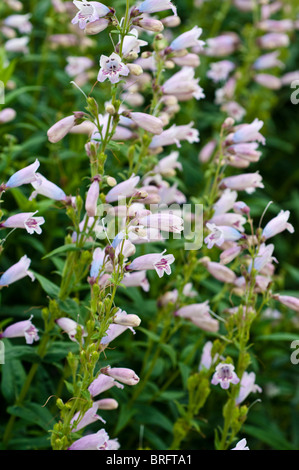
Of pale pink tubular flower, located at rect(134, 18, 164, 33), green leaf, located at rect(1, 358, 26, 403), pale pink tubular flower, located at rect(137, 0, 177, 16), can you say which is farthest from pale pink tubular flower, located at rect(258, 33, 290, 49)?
green leaf, located at rect(1, 358, 26, 403)

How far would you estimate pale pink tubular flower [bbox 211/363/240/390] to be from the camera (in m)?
3.10

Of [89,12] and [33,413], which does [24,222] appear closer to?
[89,12]

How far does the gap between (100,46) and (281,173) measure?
2.44m

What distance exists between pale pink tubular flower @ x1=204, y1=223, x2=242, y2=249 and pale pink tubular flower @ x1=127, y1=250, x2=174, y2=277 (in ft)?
1.51

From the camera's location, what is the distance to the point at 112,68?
2.82 metres

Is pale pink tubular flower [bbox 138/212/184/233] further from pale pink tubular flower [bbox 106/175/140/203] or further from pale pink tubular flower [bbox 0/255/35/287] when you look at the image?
pale pink tubular flower [bbox 0/255/35/287]

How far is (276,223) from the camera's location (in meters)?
3.24

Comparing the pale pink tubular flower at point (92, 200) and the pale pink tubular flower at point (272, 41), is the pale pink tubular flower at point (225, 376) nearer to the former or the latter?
the pale pink tubular flower at point (92, 200)

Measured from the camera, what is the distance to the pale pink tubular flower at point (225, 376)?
10.2 ft

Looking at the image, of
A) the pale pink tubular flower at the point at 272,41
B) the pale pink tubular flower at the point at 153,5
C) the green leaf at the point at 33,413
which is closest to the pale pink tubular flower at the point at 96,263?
the green leaf at the point at 33,413

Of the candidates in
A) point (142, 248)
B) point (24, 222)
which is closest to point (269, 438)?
point (142, 248)

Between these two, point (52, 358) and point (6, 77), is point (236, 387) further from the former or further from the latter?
point (6, 77)
